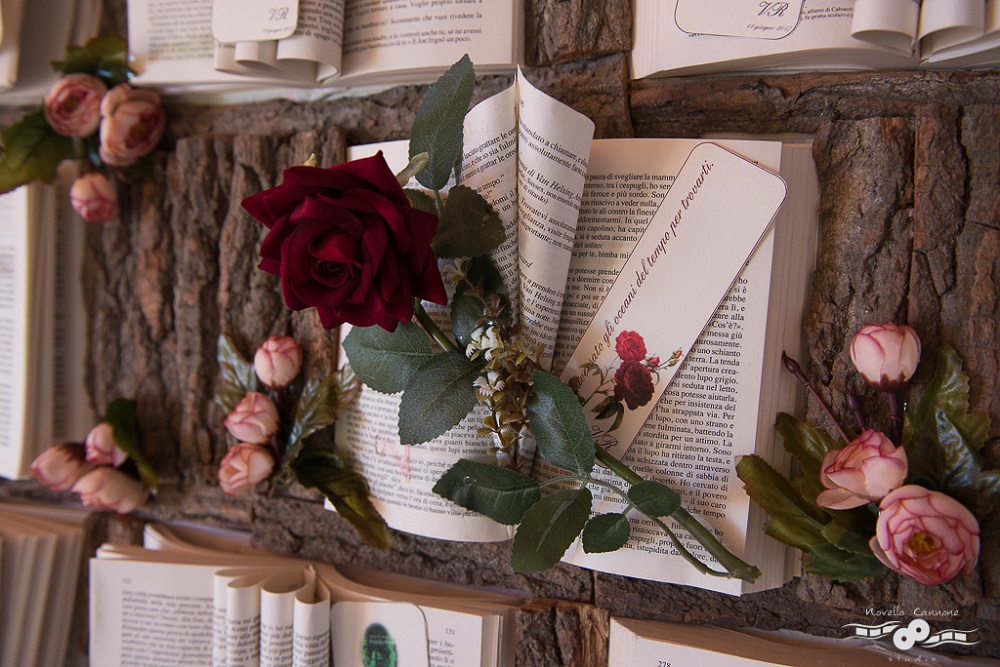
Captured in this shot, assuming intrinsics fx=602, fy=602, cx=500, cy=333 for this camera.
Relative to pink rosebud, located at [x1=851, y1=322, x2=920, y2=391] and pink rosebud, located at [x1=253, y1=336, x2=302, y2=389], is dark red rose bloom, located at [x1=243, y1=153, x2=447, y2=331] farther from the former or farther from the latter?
pink rosebud, located at [x1=851, y1=322, x2=920, y2=391]

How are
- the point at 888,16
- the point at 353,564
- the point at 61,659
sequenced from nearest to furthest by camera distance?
the point at 888,16, the point at 353,564, the point at 61,659

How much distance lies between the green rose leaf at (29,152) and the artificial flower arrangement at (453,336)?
1.93 feet

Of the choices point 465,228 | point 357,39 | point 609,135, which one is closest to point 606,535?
point 465,228

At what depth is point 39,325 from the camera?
3.32 ft

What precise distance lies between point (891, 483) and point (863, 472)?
0.03 m

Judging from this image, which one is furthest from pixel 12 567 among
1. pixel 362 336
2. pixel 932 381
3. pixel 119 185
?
pixel 932 381

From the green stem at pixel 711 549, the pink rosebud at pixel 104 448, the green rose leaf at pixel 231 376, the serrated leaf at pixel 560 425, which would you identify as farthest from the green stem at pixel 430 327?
the pink rosebud at pixel 104 448

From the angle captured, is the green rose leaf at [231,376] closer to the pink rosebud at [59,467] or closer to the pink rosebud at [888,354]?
the pink rosebud at [59,467]

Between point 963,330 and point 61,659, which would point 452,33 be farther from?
point 61,659

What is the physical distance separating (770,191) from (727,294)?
14cm

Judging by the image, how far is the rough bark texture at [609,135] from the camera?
705 millimetres

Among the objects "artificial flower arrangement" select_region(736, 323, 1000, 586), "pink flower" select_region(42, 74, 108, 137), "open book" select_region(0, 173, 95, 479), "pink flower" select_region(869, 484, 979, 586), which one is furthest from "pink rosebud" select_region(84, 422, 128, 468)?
"pink flower" select_region(869, 484, 979, 586)

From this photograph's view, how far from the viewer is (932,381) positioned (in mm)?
699

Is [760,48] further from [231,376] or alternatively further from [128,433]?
[128,433]
